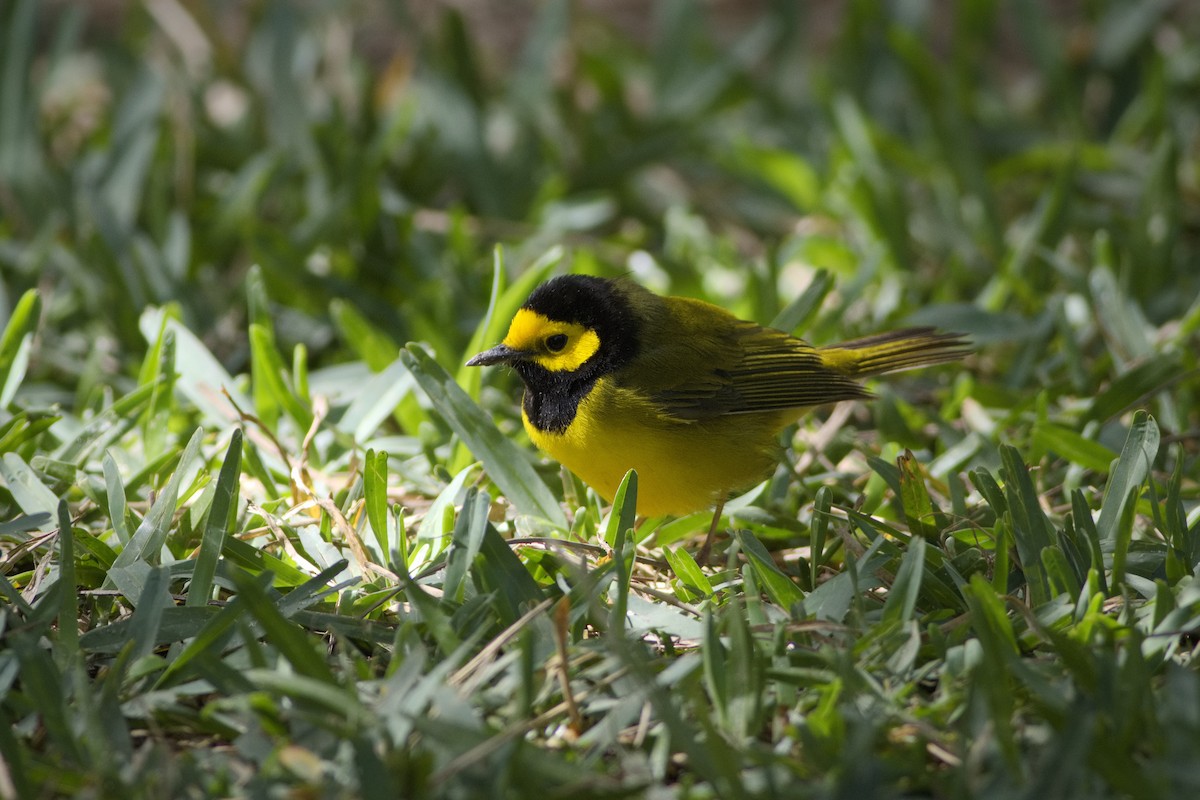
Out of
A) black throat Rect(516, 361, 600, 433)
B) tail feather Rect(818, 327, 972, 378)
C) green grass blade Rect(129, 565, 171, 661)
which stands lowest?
green grass blade Rect(129, 565, 171, 661)

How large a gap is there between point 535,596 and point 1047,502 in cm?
153

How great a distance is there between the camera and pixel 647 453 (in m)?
2.97

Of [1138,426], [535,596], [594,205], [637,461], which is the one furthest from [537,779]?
[594,205]

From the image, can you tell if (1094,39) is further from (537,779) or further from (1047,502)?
(537,779)

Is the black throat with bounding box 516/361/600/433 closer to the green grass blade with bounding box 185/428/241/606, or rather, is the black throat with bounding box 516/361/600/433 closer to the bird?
the bird

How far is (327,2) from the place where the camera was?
5859mm

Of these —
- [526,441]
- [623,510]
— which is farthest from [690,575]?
[526,441]

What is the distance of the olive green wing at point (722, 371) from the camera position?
312cm

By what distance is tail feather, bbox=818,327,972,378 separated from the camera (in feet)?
11.3

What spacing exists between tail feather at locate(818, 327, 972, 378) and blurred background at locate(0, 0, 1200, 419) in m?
0.47

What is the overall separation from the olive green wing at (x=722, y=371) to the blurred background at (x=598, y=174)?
0.66m

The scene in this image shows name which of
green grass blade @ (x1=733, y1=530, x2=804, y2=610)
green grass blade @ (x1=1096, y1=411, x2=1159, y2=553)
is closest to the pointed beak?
green grass blade @ (x1=733, y1=530, x2=804, y2=610)

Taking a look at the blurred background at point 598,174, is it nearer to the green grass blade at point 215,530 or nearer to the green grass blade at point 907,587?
the green grass blade at point 215,530

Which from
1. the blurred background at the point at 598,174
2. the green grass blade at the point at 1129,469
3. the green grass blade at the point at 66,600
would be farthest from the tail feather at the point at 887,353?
the green grass blade at the point at 66,600
